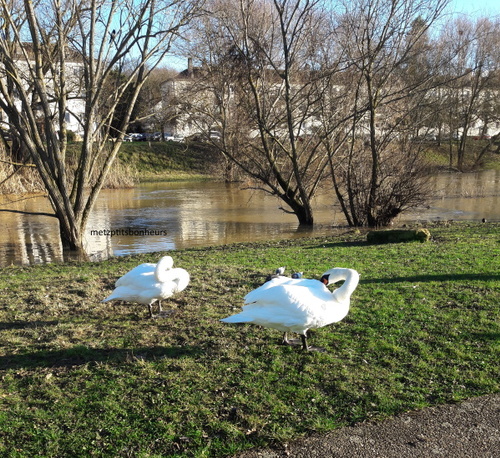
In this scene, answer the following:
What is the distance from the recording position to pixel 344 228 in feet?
60.5

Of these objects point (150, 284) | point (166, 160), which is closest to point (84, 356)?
point (150, 284)

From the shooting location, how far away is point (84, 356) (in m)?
5.27

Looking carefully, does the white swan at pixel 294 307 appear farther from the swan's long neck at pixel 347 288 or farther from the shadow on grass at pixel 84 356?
the shadow on grass at pixel 84 356

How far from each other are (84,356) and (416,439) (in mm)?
3463

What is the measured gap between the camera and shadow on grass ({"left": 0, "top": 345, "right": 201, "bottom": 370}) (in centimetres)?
512

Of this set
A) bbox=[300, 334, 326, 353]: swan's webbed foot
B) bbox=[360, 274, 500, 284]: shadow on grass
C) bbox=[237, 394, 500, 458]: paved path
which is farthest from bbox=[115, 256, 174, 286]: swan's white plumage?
bbox=[360, 274, 500, 284]: shadow on grass

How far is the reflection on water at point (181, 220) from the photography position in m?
15.8

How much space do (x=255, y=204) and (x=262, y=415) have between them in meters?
22.7

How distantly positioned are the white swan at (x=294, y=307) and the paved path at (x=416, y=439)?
4.04ft

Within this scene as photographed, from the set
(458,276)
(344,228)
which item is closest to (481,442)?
(458,276)
